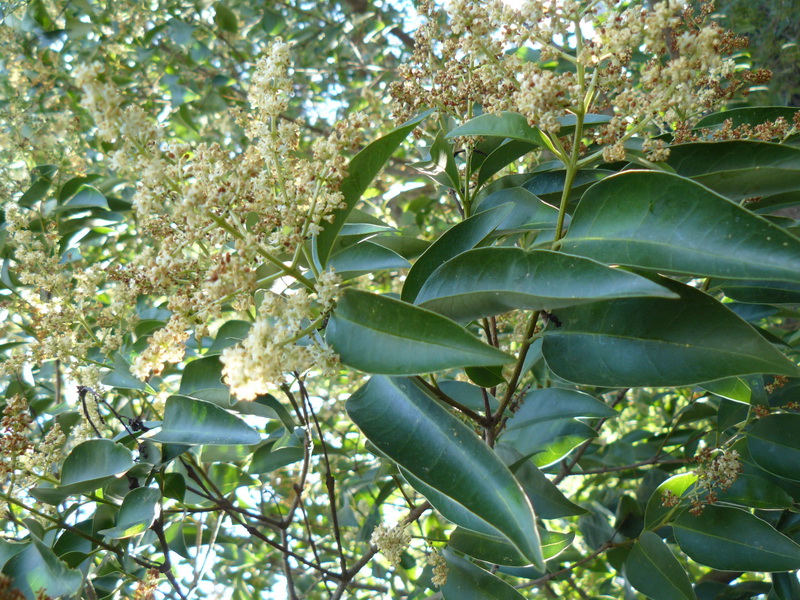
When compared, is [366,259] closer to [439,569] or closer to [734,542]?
[439,569]

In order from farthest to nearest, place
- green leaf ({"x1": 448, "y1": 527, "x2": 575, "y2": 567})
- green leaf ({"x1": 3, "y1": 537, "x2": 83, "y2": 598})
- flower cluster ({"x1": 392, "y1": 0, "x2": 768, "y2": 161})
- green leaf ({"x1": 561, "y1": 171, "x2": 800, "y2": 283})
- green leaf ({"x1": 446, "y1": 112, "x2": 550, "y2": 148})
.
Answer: green leaf ({"x1": 448, "y1": 527, "x2": 575, "y2": 567}) < green leaf ({"x1": 3, "y1": 537, "x2": 83, "y2": 598}) < green leaf ({"x1": 446, "y1": 112, "x2": 550, "y2": 148}) < flower cluster ({"x1": 392, "y1": 0, "x2": 768, "y2": 161}) < green leaf ({"x1": 561, "y1": 171, "x2": 800, "y2": 283})

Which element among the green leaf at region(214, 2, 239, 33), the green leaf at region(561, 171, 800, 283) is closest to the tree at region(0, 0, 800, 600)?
the green leaf at region(561, 171, 800, 283)

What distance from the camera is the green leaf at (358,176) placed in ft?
2.90

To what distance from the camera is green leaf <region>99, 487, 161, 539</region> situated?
1.14 metres

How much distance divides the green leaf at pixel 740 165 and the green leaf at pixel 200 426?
752 mm

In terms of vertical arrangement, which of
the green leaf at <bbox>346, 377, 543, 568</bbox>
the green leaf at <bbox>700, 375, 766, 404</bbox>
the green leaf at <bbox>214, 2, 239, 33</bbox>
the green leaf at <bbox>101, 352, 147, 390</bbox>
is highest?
the green leaf at <bbox>214, 2, 239, 33</bbox>

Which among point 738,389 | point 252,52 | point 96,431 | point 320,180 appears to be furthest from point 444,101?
point 252,52

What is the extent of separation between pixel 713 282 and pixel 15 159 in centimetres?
215

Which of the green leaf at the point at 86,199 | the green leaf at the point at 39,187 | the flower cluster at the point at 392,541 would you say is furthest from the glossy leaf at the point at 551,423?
the green leaf at the point at 39,187

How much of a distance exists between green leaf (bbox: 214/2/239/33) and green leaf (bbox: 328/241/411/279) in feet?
8.21

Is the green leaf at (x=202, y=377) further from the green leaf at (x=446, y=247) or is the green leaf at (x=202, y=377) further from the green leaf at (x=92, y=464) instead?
the green leaf at (x=446, y=247)

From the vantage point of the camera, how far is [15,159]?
2.28m

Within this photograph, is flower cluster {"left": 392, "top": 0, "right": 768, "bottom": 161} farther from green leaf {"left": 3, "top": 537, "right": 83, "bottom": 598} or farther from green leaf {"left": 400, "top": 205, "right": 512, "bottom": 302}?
green leaf {"left": 3, "top": 537, "right": 83, "bottom": 598}

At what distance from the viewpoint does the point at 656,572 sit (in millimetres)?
1274
